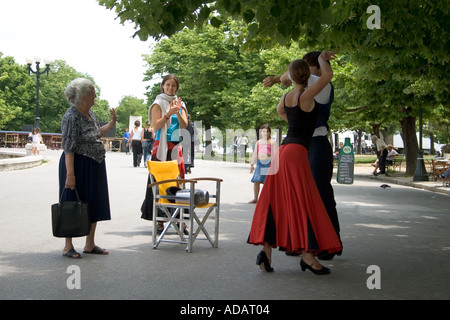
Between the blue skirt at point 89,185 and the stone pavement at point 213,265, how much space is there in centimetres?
53

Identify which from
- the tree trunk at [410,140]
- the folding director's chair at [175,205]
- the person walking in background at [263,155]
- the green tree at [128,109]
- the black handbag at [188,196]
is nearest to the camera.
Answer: the folding director's chair at [175,205]

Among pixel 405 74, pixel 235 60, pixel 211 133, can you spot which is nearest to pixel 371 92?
pixel 405 74

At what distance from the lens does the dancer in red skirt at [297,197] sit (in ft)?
19.5

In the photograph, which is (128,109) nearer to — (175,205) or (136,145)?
(136,145)

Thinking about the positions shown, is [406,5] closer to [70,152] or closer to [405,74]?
Result: [405,74]

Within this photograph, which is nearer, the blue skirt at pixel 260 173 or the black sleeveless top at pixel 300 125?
the black sleeveless top at pixel 300 125

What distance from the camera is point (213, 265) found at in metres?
6.66

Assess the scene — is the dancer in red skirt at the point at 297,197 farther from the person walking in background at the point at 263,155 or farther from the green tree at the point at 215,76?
the green tree at the point at 215,76

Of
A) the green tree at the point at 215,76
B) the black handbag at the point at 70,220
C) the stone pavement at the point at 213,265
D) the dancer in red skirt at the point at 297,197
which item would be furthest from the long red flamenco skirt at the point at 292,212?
the green tree at the point at 215,76

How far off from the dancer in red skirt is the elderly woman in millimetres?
1944

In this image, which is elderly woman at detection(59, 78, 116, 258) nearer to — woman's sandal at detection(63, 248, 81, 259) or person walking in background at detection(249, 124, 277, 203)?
woman's sandal at detection(63, 248, 81, 259)

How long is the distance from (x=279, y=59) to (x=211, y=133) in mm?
19215

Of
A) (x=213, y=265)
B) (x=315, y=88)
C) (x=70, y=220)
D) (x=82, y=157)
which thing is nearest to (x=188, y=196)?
(x=213, y=265)

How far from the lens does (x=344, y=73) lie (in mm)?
25906
